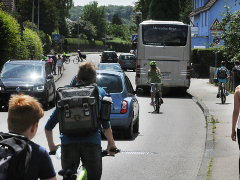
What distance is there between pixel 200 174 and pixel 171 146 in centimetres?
273

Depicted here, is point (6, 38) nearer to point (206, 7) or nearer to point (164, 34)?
point (164, 34)

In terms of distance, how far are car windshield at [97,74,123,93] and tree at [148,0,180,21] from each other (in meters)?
56.0

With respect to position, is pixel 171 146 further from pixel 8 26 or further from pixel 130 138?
pixel 8 26

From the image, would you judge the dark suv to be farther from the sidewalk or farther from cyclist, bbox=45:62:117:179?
cyclist, bbox=45:62:117:179

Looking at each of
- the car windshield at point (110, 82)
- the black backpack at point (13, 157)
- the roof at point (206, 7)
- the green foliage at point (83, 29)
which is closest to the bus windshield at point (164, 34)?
the car windshield at point (110, 82)

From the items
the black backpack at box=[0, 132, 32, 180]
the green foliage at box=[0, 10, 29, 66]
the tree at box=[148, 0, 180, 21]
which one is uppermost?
the tree at box=[148, 0, 180, 21]

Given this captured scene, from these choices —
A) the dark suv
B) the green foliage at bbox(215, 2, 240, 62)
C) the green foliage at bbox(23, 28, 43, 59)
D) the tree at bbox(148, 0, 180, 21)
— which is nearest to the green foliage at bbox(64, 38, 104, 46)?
the tree at bbox(148, 0, 180, 21)

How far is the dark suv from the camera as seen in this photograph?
615 inches

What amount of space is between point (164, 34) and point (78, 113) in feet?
63.8

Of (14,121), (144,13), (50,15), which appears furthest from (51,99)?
(144,13)

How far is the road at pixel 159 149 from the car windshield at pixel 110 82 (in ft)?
3.64

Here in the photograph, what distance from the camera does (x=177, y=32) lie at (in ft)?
75.5

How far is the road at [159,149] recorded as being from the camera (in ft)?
23.5

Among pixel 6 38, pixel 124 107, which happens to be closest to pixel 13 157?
pixel 124 107
